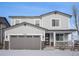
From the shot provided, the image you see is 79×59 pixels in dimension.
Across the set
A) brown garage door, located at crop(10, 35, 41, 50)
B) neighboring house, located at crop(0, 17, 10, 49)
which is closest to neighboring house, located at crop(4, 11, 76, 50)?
brown garage door, located at crop(10, 35, 41, 50)

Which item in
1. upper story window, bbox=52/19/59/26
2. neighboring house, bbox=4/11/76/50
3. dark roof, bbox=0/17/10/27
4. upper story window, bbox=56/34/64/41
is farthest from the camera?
upper story window, bbox=52/19/59/26

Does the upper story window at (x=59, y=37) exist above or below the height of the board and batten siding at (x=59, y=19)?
below

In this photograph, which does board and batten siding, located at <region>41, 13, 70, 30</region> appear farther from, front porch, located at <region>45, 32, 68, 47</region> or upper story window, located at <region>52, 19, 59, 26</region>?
front porch, located at <region>45, 32, 68, 47</region>

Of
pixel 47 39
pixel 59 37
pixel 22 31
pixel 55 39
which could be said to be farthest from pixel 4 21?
pixel 59 37

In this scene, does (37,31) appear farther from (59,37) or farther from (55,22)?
(55,22)

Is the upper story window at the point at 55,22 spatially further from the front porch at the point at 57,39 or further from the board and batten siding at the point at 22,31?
the board and batten siding at the point at 22,31

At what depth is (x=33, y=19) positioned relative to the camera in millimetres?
22797

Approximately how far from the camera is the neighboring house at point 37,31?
71.3ft

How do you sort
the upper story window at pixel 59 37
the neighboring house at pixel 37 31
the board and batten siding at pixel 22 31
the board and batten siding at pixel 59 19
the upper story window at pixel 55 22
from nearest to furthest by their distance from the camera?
the neighboring house at pixel 37 31 < the board and batten siding at pixel 22 31 < the upper story window at pixel 59 37 < the board and batten siding at pixel 59 19 < the upper story window at pixel 55 22

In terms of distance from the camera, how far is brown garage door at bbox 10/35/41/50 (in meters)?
21.6

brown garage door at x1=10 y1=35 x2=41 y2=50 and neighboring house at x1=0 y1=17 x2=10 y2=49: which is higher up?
neighboring house at x1=0 y1=17 x2=10 y2=49

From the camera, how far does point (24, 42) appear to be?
21672 mm

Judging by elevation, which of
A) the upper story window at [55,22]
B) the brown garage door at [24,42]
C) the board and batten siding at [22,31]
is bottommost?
the brown garage door at [24,42]

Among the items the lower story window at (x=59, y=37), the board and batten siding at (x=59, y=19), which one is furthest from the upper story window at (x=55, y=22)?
the lower story window at (x=59, y=37)
